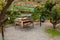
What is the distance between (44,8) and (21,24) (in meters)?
1.30

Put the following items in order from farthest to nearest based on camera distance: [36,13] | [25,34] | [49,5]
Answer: [36,13]
[49,5]
[25,34]

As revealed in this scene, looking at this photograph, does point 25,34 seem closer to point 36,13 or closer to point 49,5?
point 49,5

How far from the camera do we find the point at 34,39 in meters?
5.29

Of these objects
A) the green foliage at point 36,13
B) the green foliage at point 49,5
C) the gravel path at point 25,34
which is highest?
the green foliage at point 49,5

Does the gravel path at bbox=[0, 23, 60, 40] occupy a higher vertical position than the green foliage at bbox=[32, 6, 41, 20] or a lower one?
lower

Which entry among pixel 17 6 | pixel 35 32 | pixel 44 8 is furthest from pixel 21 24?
pixel 17 6

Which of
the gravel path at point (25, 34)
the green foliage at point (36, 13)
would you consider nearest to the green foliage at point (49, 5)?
the green foliage at point (36, 13)

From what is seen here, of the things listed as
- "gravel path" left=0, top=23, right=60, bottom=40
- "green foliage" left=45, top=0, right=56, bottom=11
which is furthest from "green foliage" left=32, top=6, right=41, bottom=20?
"gravel path" left=0, top=23, right=60, bottom=40

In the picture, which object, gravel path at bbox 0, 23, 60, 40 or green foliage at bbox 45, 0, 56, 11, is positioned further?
green foliage at bbox 45, 0, 56, 11

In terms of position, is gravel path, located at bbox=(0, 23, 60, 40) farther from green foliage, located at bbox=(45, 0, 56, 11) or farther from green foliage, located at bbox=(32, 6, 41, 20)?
green foliage, located at bbox=(45, 0, 56, 11)

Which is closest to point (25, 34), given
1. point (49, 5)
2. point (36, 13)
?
point (49, 5)

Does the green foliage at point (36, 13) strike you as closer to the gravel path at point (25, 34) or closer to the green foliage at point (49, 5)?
the green foliage at point (49, 5)

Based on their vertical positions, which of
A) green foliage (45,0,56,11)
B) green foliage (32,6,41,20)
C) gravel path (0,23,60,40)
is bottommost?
gravel path (0,23,60,40)

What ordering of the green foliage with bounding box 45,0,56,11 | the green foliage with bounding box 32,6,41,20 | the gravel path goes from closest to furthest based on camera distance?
the gravel path → the green foliage with bounding box 45,0,56,11 → the green foliage with bounding box 32,6,41,20
